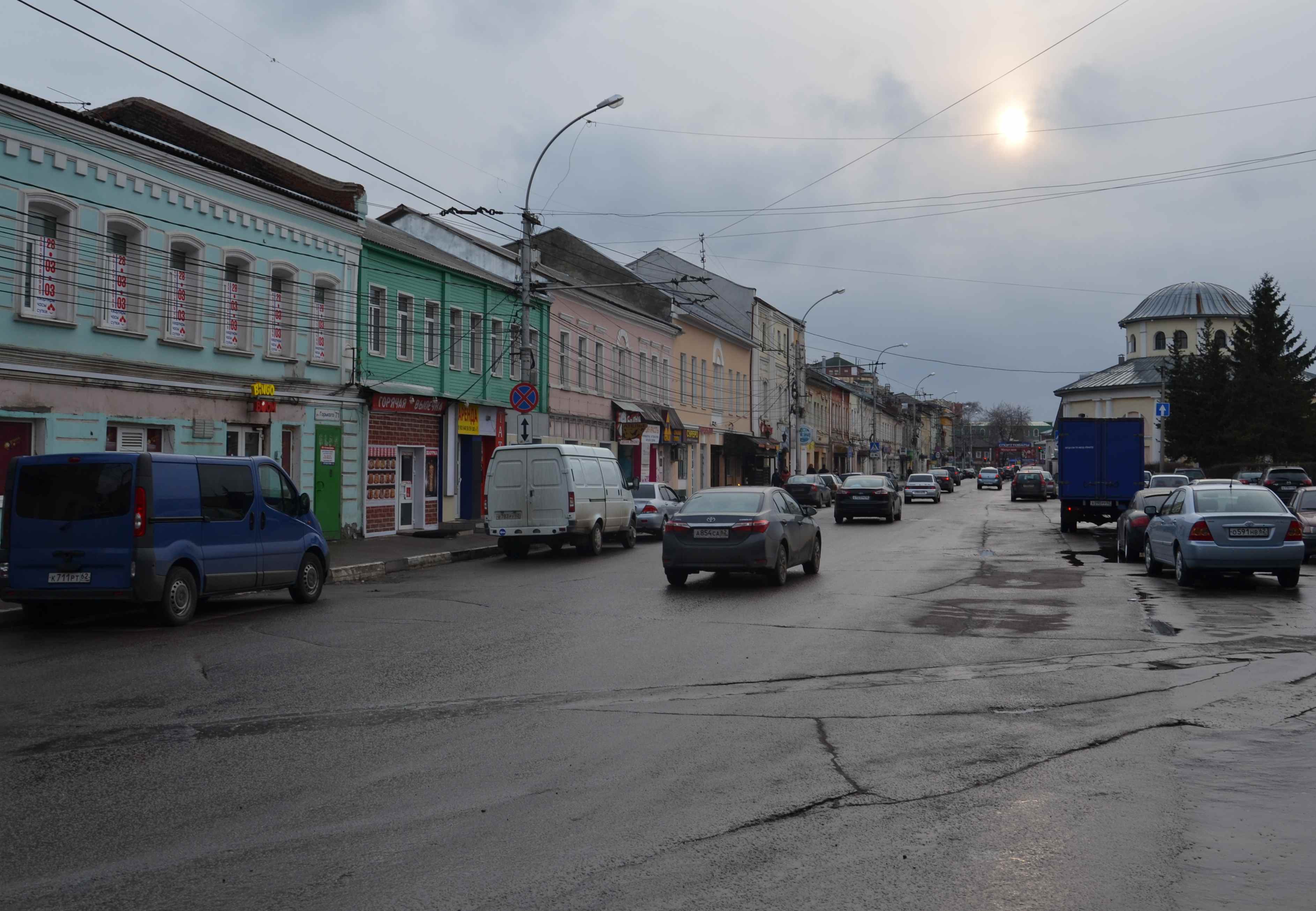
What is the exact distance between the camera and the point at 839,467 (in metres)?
98.9

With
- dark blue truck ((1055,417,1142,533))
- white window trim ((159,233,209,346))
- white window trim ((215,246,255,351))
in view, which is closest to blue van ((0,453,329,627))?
white window trim ((159,233,209,346))

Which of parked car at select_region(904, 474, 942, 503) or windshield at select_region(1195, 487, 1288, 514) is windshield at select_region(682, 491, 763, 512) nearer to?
windshield at select_region(1195, 487, 1288, 514)

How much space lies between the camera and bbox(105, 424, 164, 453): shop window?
2097cm

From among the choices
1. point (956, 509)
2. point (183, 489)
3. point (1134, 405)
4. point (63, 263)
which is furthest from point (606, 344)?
point (1134, 405)

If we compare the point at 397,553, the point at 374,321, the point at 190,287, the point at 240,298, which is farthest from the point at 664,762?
the point at 374,321

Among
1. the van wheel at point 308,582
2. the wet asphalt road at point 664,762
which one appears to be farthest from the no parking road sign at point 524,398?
the wet asphalt road at point 664,762

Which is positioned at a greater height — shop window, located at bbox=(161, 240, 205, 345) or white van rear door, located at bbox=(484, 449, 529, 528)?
shop window, located at bbox=(161, 240, 205, 345)

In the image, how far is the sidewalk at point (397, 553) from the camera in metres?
20.4

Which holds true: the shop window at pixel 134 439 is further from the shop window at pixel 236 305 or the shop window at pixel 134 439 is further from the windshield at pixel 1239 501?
the windshield at pixel 1239 501

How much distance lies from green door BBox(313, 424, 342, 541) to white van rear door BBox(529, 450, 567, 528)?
5.42 metres

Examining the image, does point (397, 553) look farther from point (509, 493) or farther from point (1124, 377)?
point (1124, 377)

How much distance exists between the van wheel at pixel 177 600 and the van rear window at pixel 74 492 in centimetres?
94

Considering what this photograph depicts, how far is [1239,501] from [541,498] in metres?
13.3

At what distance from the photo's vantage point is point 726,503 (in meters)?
18.0
